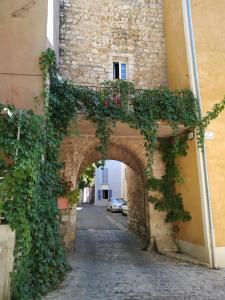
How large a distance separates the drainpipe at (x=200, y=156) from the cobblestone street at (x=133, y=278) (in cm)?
72

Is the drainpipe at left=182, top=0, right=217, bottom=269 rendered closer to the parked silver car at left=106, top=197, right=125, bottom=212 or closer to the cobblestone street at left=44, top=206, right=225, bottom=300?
the cobblestone street at left=44, top=206, right=225, bottom=300

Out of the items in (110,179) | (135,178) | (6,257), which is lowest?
(6,257)

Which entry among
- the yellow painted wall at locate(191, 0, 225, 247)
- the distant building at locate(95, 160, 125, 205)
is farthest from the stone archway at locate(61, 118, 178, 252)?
the distant building at locate(95, 160, 125, 205)

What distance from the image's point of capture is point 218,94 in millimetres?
7746

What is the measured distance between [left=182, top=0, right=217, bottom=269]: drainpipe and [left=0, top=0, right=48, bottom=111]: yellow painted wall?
3.92 metres

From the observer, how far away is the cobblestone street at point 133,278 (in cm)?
496

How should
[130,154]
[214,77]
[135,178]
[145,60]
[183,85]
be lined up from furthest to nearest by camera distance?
[135,178] < [130,154] < [145,60] < [183,85] < [214,77]

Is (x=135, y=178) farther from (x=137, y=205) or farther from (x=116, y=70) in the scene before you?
(x=116, y=70)

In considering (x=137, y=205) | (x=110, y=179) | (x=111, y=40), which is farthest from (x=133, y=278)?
(x=110, y=179)

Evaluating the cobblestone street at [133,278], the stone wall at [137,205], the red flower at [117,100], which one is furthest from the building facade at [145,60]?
the red flower at [117,100]

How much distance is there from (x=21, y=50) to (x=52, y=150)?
7.00 ft

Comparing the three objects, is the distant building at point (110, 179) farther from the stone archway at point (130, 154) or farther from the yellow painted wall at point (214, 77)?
the yellow painted wall at point (214, 77)

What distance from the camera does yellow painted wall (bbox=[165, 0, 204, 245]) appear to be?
305 inches

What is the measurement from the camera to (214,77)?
307 inches
